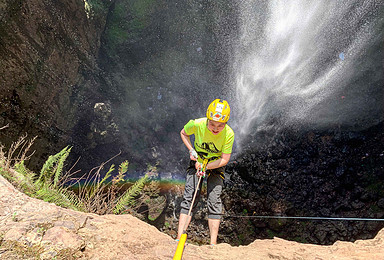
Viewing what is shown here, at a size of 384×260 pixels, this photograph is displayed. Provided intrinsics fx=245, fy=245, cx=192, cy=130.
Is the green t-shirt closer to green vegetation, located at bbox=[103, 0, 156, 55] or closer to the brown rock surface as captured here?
the brown rock surface

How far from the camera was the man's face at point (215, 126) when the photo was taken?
10.3 ft

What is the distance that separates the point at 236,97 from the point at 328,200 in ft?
12.1

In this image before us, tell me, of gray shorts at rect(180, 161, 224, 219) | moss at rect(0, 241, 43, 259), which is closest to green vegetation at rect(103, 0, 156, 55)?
gray shorts at rect(180, 161, 224, 219)

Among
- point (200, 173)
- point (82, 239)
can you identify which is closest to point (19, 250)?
point (82, 239)

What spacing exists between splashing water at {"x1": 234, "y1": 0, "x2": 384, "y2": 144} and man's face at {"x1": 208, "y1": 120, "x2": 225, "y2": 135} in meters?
4.16

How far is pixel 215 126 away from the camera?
125 inches

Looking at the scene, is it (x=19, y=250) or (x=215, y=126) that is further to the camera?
(x=215, y=126)

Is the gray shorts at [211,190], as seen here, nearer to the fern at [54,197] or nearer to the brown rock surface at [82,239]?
the brown rock surface at [82,239]

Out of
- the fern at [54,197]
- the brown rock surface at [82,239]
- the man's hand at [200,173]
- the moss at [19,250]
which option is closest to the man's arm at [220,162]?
the man's hand at [200,173]

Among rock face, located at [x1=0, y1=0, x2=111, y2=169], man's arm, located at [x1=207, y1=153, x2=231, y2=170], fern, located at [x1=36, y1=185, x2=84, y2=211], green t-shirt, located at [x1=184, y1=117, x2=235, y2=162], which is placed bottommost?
fern, located at [x1=36, y1=185, x2=84, y2=211]

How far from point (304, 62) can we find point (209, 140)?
5039mm

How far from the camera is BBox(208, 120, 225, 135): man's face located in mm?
3153

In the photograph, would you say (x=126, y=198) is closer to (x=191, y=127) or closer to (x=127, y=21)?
(x=191, y=127)

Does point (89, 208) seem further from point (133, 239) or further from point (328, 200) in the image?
point (328, 200)
